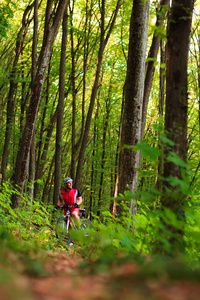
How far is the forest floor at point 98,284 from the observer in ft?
6.26

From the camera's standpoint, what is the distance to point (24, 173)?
9.62 meters

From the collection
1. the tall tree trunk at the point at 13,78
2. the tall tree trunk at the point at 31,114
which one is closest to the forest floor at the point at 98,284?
the tall tree trunk at the point at 31,114

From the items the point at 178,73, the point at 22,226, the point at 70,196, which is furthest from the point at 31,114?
the point at 178,73

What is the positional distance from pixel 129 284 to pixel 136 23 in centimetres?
632

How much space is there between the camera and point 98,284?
223 cm

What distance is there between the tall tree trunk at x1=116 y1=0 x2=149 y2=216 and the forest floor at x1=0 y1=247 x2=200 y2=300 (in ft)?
15.1

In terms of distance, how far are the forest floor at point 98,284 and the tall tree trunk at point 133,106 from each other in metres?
4.60

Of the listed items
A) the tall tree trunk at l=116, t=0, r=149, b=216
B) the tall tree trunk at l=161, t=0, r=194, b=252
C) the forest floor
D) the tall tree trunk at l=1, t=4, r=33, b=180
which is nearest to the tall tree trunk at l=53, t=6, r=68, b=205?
the tall tree trunk at l=1, t=4, r=33, b=180

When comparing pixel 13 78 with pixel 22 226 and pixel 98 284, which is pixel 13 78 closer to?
pixel 22 226

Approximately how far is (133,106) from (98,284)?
5347 millimetres

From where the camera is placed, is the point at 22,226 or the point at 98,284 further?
the point at 22,226

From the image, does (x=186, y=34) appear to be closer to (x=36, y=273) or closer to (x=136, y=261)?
(x=136, y=261)

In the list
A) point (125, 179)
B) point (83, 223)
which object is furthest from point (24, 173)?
point (125, 179)

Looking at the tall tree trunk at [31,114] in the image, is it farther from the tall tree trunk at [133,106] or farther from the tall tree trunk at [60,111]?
the tall tree trunk at [60,111]
